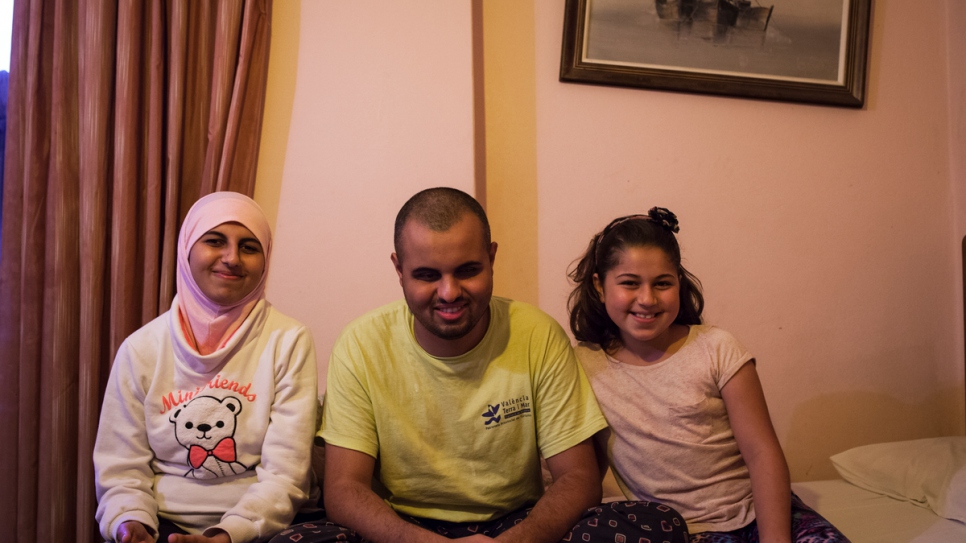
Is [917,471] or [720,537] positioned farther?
[917,471]

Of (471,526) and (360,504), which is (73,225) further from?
(471,526)

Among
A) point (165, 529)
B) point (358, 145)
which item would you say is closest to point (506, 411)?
point (165, 529)

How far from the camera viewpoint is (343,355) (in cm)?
163

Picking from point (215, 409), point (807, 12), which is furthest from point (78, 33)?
point (807, 12)

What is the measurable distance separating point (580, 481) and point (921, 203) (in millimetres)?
1939

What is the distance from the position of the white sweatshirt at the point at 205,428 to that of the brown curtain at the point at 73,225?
0.39 metres

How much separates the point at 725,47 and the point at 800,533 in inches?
65.0

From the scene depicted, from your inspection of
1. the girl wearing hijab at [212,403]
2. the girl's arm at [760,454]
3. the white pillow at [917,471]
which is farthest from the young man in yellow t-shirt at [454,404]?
the white pillow at [917,471]

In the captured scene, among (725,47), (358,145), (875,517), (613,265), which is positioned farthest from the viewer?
(725,47)

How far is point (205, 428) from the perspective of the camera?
5.20 feet

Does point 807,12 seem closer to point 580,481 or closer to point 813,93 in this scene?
point 813,93

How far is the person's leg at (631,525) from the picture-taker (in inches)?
54.6

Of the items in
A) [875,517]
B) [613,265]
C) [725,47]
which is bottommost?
[875,517]

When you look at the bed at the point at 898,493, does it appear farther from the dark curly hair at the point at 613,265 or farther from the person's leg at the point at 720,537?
the dark curly hair at the point at 613,265
